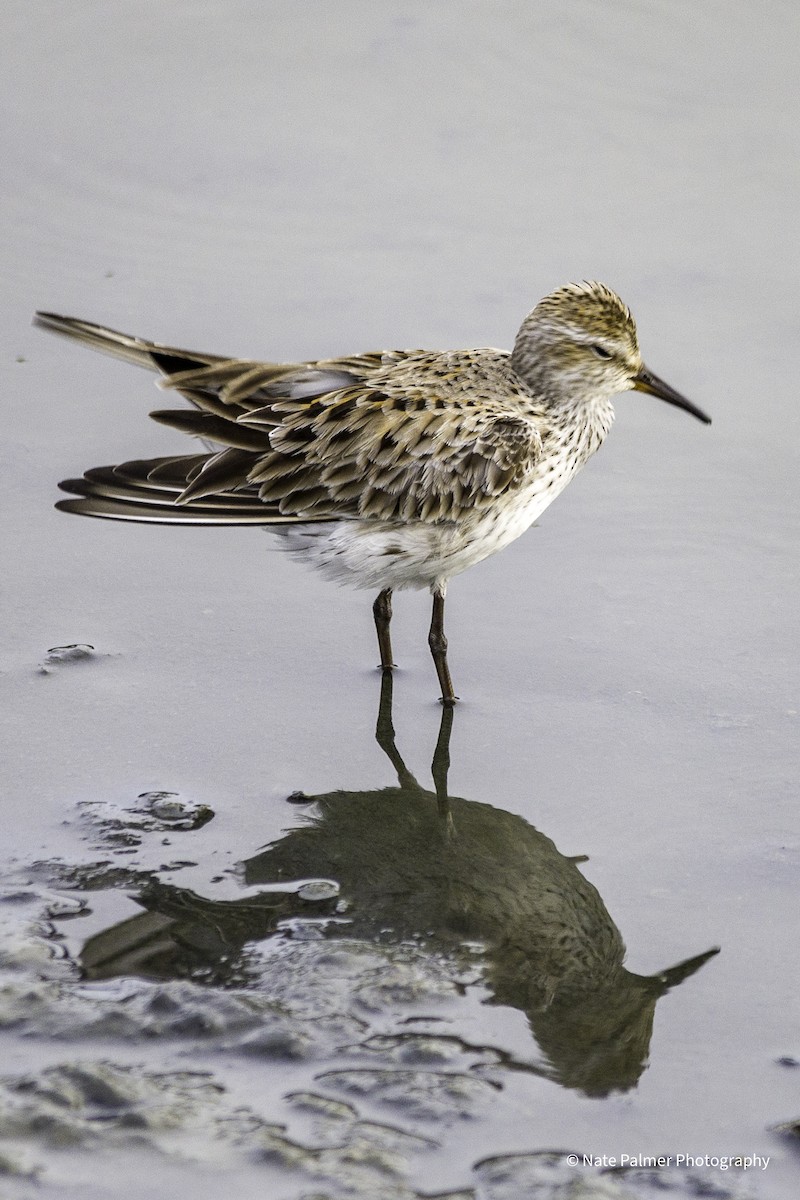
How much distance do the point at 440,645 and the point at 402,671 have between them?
1.03 feet

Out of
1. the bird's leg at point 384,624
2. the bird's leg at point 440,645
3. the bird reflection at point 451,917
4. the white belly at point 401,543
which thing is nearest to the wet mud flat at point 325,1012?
the bird reflection at point 451,917

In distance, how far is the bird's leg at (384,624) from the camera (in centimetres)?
672

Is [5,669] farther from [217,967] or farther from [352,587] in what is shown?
[217,967]

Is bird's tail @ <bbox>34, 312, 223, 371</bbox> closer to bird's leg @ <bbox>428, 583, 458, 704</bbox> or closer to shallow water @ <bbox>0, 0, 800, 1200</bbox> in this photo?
shallow water @ <bbox>0, 0, 800, 1200</bbox>

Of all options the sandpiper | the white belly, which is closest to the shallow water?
the white belly

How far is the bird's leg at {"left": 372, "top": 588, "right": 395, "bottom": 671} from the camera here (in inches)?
265

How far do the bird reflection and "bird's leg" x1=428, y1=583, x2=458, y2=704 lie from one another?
0.65 metres

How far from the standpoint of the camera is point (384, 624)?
22.1 ft

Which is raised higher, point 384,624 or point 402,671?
point 384,624

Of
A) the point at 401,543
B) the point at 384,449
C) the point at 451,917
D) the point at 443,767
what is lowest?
the point at 451,917

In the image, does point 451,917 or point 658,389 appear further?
point 658,389

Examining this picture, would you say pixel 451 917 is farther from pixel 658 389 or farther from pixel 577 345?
pixel 658 389

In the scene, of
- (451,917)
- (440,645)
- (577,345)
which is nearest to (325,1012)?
(451,917)

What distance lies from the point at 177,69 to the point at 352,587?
5.32 metres
